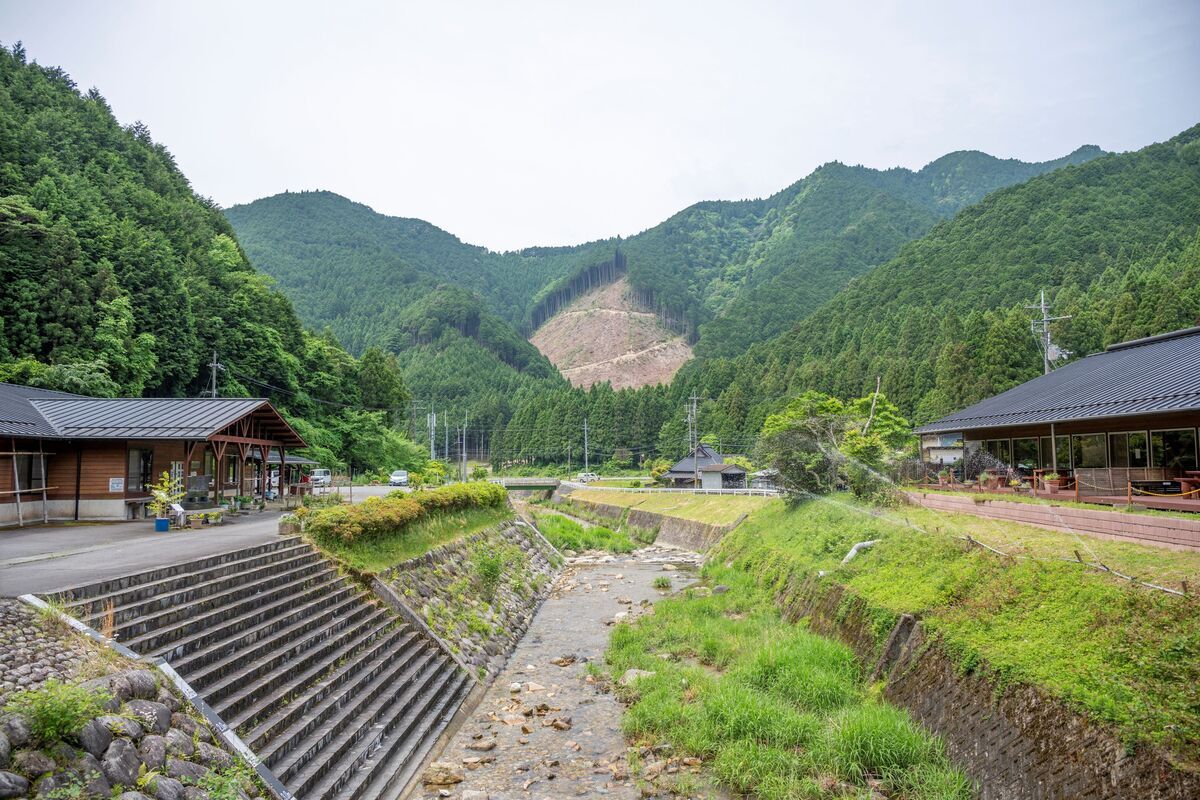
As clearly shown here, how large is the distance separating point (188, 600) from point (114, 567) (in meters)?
2.22

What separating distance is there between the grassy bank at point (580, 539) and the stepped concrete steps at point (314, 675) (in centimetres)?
2255

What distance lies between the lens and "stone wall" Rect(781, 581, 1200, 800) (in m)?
6.35

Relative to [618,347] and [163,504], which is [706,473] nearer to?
[163,504]

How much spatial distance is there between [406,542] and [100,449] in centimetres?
997

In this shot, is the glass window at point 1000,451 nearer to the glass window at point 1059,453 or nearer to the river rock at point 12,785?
the glass window at point 1059,453

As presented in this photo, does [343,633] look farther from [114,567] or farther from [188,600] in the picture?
[114,567]

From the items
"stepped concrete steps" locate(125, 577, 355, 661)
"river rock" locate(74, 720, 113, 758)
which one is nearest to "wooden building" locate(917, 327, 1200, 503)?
"stepped concrete steps" locate(125, 577, 355, 661)

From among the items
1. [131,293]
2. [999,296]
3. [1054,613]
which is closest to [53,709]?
[1054,613]

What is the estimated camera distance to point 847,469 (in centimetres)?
2483

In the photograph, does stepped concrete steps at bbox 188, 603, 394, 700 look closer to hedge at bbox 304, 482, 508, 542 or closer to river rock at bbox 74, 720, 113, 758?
river rock at bbox 74, 720, 113, 758

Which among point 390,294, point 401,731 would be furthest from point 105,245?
point 390,294

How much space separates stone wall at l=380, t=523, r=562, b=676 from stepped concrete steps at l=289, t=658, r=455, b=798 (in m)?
2.17

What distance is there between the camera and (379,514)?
56.4ft

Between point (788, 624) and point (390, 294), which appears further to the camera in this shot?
point (390, 294)
